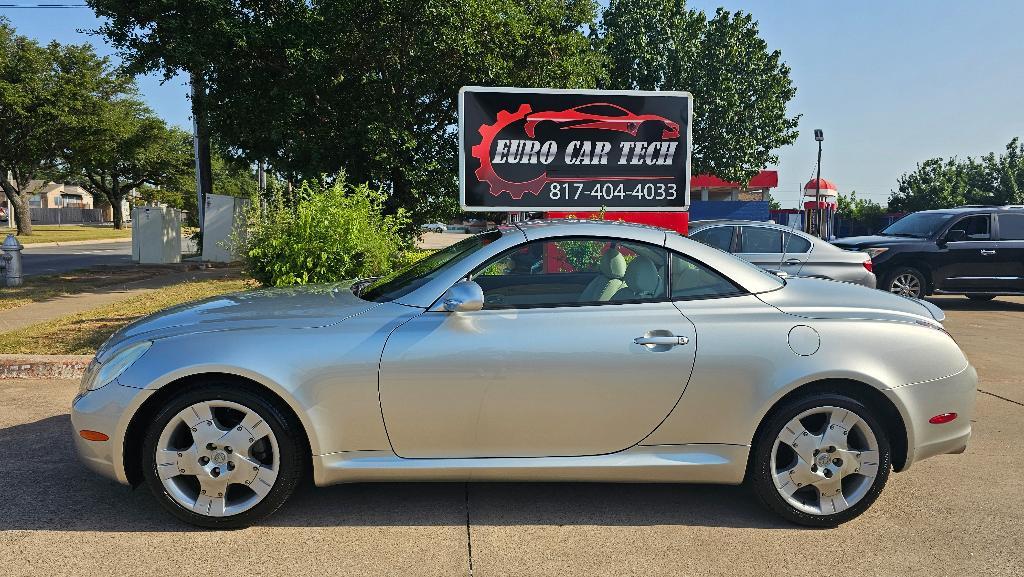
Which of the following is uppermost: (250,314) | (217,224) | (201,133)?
(201,133)

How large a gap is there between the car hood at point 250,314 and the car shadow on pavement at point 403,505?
81 cm

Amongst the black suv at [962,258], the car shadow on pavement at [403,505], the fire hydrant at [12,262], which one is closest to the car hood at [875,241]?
the black suv at [962,258]

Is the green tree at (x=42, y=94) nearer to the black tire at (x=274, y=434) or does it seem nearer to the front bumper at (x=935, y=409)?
the black tire at (x=274, y=434)

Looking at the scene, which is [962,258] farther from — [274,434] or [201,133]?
[201,133]

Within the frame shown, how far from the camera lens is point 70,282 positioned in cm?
1419

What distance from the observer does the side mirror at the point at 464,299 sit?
3.45 metres

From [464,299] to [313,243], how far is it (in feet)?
13.6

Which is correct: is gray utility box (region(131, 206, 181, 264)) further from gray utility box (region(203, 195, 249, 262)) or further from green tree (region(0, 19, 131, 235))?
green tree (region(0, 19, 131, 235))

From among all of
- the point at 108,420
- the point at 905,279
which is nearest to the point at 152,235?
the point at 905,279

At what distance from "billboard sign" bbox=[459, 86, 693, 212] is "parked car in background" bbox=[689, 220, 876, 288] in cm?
76

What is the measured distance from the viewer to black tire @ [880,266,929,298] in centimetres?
1203

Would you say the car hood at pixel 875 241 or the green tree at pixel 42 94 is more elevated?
the green tree at pixel 42 94

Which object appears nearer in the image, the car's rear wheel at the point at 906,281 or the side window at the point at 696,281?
the side window at the point at 696,281

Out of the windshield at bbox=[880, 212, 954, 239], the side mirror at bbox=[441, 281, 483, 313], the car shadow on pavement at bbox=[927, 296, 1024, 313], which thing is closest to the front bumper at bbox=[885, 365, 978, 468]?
the side mirror at bbox=[441, 281, 483, 313]
